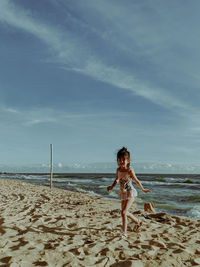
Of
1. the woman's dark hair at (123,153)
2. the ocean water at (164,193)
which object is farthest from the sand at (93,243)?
the ocean water at (164,193)

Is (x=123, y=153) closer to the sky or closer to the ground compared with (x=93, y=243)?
closer to the sky

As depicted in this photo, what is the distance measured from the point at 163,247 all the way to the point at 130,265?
1.05 m

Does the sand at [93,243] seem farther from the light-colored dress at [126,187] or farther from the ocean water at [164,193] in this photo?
the ocean water at [164,193]

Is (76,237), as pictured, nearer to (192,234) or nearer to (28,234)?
(28,234)

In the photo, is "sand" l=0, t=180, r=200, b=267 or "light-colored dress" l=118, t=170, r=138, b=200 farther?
"light-colored dress" l=118, t=170, r=138, b=200

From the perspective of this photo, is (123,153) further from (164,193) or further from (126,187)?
(164,193)

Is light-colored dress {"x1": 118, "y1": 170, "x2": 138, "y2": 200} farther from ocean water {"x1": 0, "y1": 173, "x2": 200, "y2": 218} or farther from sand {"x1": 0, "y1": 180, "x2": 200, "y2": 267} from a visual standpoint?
ocean water {"x1": 0, "y1": 173, "x2": 200, "y2": 218}

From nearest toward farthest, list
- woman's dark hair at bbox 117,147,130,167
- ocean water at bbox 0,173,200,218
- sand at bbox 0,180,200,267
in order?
sand at bbox 0,180,200,267, woman's dark hair at bbox 117,147,130,167, ocean water at bbox 0,173,200,218

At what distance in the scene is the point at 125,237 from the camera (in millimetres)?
4309

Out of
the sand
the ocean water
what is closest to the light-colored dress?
the sand

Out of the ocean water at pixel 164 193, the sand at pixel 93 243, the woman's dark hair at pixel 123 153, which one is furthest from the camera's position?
the ocean water at pixel 164 193

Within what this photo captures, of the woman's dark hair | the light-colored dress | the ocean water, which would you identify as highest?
the woman's dark hair

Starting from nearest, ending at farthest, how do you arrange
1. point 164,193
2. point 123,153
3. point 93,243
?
point 93,243 < point 123,153 < point 164,193

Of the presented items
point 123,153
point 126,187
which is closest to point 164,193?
point 126,187
